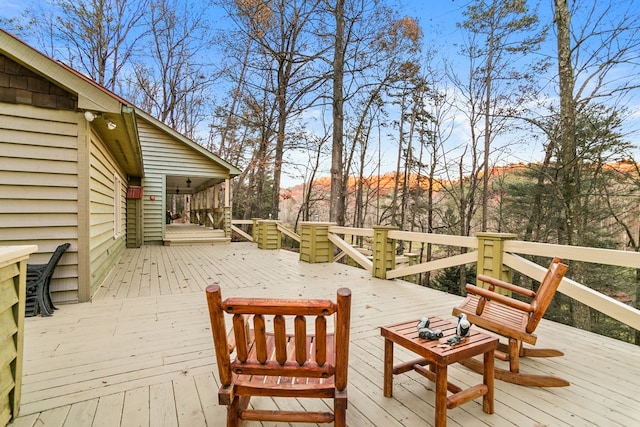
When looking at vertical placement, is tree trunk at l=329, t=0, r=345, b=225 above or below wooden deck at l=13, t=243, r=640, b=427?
above

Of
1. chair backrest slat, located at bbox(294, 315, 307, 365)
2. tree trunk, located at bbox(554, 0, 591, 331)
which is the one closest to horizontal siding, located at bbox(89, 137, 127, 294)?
chair backrest slat, located at bbox(294, 315, 307, 365)

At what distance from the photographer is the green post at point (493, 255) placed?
3650mm

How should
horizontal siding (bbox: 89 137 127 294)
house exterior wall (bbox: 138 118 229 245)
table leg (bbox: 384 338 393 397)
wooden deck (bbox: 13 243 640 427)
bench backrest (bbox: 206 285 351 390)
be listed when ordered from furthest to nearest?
1. house exterior wall (bbox: 138 118 229 245)
2. horizontal siding (bbox: 89 137 127 294)
3. table leg (bbox: 384 338 393 397)
4. wooden deck (bbox: 13 243 640 427)
5. bench backrest (bbox: 206 285 351 390)

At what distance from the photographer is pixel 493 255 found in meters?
3.71

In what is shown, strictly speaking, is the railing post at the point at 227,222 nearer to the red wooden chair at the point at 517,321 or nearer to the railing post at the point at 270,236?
the railing post at the point at 270,236

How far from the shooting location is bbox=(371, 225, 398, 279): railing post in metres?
5.39

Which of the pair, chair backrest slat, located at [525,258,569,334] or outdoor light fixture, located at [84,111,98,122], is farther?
outdoor light fixture, located at [84,111,98,122]

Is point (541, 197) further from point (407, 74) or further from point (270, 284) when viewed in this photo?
point (270, 284)

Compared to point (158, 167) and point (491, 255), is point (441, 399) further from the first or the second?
point (158, 167)

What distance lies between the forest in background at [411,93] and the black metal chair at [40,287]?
285 inches

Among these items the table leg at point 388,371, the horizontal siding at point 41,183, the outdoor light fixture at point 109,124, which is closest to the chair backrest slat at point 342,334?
the table leg at point 388,371

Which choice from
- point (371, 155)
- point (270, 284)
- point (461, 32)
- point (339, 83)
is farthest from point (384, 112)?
point (270, 284)

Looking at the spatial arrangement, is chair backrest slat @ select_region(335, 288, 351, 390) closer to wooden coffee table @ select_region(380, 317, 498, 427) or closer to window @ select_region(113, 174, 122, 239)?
wooden coffee table @ select_region(380, 317, 498, 427)

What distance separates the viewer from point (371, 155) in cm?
1644
